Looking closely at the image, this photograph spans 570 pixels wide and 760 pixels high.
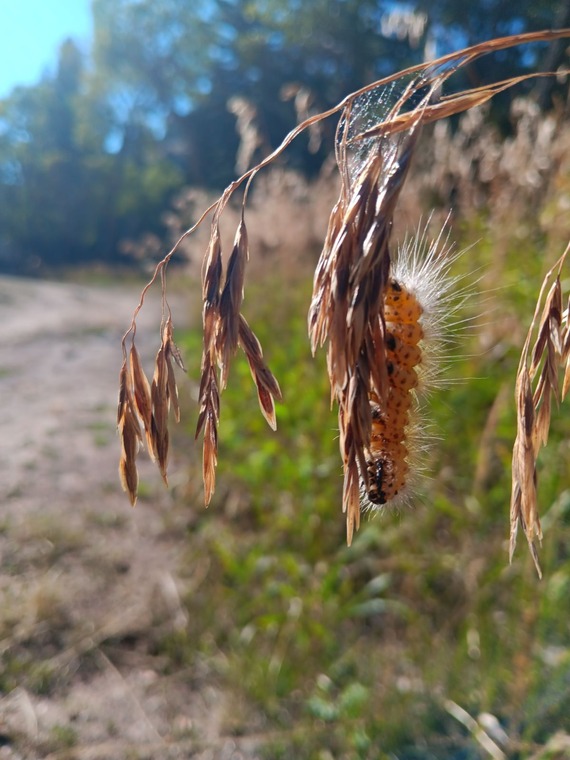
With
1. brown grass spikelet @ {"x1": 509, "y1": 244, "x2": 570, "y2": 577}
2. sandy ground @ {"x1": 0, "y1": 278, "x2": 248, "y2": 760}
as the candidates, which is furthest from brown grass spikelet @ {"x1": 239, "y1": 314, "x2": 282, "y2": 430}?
sandy ground @ {"x1": 0, "y1": 278, "x2": 248, "y2": 760}

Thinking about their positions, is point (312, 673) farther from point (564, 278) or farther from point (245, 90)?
point (245, 90)

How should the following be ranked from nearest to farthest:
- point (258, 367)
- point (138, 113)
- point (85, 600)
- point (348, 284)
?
point (348, 284) → point (258, 367) → point (85, 600) → point (138, 113)

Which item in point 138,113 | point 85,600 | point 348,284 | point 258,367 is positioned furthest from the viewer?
point 138,113

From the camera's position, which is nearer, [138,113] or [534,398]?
[534,398]

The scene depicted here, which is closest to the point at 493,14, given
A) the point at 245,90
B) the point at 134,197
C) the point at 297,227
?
the point at 297,227

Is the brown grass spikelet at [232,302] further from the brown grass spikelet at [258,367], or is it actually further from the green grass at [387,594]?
the green grass at [387,594]

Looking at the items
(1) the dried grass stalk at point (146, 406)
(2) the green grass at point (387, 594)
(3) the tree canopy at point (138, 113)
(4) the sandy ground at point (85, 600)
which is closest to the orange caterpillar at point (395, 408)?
(1) the dried grass stalk at point (146, 406)

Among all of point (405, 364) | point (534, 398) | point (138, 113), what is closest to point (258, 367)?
point (405, 364)

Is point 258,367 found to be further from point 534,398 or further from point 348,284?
point 534,398
